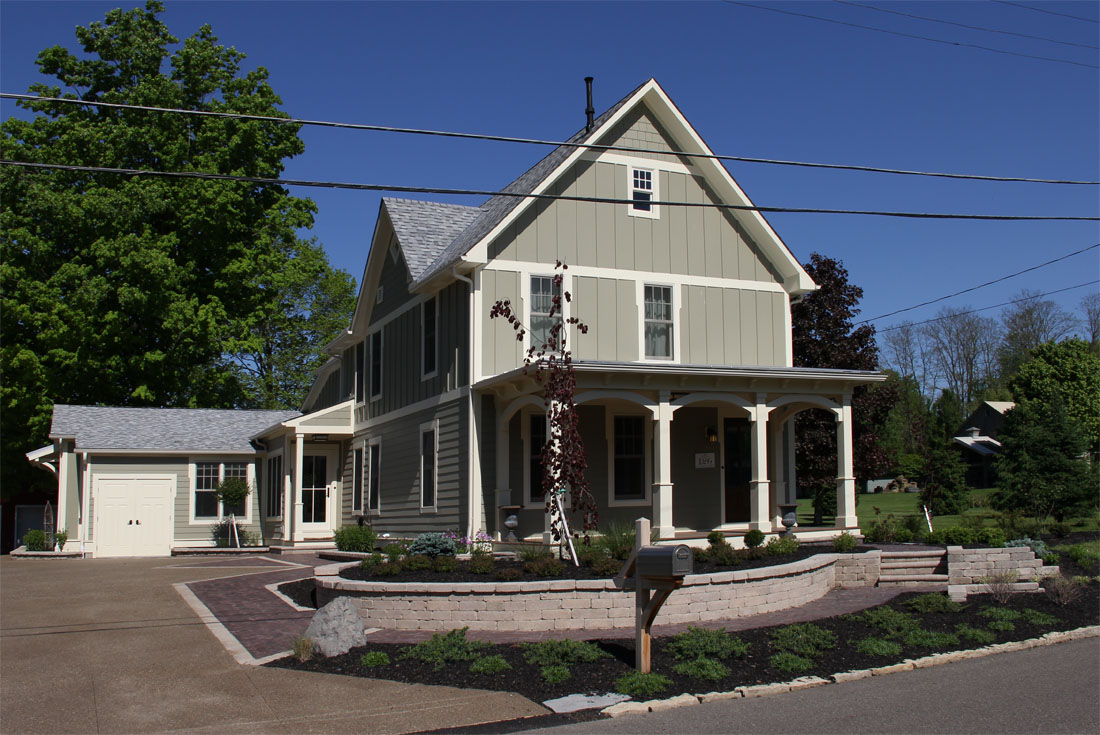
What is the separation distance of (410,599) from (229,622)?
103 inches

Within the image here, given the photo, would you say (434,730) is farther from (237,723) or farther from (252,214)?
(252,214)

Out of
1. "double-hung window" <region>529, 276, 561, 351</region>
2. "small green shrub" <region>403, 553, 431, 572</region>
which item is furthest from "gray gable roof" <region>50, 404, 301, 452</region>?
"small green shrub" <region>403, 553, 431, 572</region>

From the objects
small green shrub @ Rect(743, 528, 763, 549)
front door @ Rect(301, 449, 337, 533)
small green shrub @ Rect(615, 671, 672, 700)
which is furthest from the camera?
front door @ Rect(301, 449, 337, 533)

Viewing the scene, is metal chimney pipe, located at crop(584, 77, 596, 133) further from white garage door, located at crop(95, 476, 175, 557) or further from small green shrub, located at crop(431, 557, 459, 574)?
white garage door, located at crop(95, 476, 175, 557)

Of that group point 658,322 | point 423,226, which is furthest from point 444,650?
Result: point 423,226

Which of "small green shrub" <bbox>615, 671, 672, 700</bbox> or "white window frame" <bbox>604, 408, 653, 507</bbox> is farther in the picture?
"white window frame" <bbox>604, 408, 653, 507</bbox>

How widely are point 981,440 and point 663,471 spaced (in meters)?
48.4

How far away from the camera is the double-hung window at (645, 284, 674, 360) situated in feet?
64.7

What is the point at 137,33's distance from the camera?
3359cm

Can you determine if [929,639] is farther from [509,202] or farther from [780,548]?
[509,202]

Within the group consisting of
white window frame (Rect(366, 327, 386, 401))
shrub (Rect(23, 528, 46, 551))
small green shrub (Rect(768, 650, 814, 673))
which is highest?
white window frame (Rect(366, 327, 386, 401))

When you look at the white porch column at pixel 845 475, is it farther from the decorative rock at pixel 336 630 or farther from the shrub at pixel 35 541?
the shrub at pixel 35 541

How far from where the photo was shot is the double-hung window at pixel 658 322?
1973 cm

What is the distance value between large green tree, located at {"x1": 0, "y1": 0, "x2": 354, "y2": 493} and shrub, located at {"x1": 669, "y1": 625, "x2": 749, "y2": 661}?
82.1 feet
